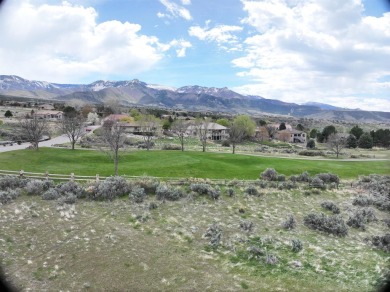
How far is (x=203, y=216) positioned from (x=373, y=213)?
38.5 feet

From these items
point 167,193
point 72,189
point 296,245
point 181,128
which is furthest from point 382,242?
point 181,128

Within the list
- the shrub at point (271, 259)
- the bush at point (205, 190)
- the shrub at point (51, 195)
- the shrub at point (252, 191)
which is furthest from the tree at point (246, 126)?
the shrub at point (271, 259)

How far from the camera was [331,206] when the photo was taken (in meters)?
24.2

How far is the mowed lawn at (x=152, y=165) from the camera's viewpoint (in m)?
33.5

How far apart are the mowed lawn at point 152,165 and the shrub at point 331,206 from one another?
966 centimetres

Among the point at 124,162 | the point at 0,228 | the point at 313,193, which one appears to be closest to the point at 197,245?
the point at 0,228

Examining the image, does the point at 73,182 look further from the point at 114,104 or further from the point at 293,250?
the point at 114,104

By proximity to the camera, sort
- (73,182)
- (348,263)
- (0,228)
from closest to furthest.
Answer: (348,263)
(0,228)
(73,182)

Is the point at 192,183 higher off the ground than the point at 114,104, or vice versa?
the point at 114,104

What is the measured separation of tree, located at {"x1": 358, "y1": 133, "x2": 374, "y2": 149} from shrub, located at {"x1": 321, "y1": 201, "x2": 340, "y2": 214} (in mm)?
67122

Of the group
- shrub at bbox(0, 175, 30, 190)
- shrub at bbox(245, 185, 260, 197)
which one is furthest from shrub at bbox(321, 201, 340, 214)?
shrub at bbox(0, 175, 30, 190)

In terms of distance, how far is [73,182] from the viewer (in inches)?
990

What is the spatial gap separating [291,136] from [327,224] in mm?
93251

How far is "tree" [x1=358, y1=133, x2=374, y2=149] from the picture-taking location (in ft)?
274
